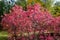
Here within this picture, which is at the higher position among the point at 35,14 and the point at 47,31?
the point at 35,14

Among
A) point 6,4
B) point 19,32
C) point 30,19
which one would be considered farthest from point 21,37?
point 6,4

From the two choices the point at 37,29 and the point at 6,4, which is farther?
the point at 6,4

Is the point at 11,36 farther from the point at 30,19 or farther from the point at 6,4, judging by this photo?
the point at 6,4

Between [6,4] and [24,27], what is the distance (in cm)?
787

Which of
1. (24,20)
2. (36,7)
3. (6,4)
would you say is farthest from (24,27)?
(6,4)

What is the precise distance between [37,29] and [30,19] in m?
0.45

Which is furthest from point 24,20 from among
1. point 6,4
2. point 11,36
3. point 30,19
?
point 6,4

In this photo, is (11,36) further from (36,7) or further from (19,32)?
(36,7)

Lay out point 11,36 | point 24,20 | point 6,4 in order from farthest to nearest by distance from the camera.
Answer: point 6,4
point 11,36
point 24,20

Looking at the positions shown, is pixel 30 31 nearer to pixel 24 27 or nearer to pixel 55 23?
pixel 24 27

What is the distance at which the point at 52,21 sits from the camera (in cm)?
884

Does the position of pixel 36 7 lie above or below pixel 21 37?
above

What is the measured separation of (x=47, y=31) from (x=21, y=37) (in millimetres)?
912

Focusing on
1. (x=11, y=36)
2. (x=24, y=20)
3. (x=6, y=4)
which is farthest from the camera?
(x=6, y=4)
